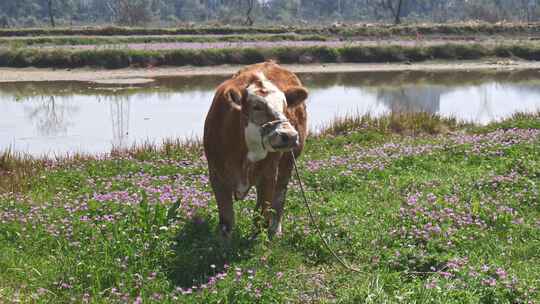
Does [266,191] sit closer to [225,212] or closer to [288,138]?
[225,212]

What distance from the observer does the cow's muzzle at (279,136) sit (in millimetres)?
5984

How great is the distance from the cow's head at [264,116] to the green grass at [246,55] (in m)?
25.9

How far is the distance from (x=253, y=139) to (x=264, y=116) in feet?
0.90

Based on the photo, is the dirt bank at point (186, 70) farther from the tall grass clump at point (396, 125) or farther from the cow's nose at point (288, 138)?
the cow's nose at point (288, 138)

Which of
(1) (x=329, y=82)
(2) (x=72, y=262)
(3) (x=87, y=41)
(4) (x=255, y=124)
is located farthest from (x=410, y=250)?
(3) (x=87, y=41)

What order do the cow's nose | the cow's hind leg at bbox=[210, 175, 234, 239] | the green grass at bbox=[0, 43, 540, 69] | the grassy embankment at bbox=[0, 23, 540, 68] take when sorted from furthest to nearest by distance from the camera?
the grassy embankment at bbox=[0, 23, 540, 68] → the green grass at bbox=[0, 43, 540, 69] → the cow's hind leg at bbox=[210, 175, 234, 239] → the cow's nose

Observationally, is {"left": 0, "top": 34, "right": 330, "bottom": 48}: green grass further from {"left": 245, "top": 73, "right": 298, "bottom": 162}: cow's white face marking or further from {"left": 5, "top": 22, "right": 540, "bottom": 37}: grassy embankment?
{"left": 245, "top": 73, "right": 298, "bottom": 162}: cow's white face marking

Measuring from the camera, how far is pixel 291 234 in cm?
727

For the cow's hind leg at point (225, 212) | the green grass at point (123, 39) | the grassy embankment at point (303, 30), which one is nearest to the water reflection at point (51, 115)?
the cow's hind leg at point (225, 212)

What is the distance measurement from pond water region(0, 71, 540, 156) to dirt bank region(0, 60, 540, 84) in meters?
0.87

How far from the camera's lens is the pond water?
648 inches

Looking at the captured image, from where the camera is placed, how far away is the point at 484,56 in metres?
39.0

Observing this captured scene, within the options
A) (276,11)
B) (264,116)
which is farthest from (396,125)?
(276,11)

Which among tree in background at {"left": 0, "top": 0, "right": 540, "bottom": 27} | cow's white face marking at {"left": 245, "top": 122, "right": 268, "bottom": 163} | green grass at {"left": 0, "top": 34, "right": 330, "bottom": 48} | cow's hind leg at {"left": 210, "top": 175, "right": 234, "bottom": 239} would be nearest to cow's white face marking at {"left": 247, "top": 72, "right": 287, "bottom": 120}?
cow's white face marking at {"left": 245, "top": 122, "right": 268, "bottom": 163}
